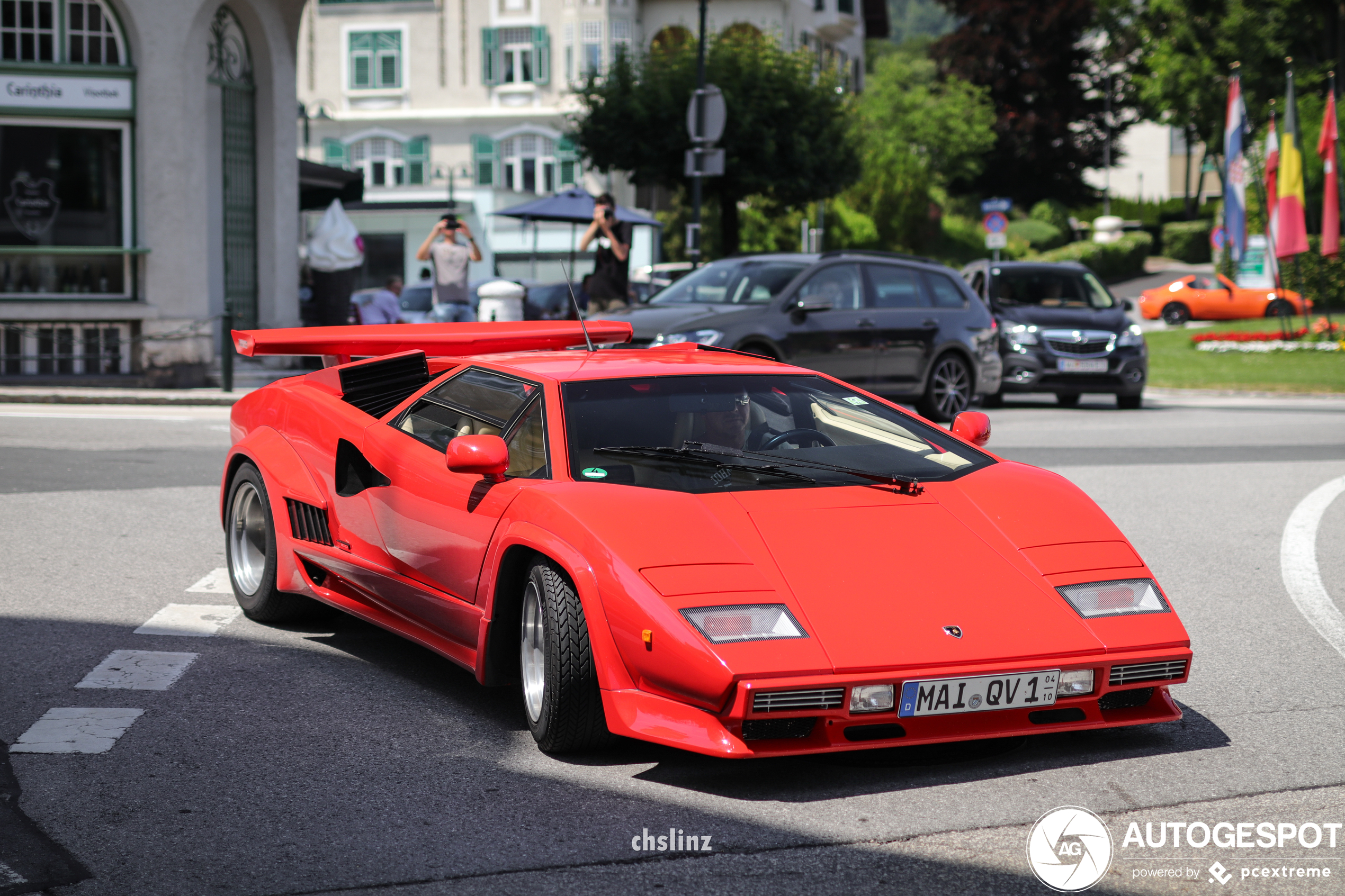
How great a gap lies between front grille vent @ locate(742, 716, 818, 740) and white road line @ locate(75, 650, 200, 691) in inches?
91.1

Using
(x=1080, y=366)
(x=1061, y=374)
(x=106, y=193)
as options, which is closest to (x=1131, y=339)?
(x=1080, y=366)

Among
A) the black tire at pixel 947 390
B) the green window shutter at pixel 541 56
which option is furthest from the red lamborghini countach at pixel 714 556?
the green window shutter at pixel 541 56

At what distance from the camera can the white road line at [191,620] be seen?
6.29 m

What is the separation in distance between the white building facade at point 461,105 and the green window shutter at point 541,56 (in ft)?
0.13

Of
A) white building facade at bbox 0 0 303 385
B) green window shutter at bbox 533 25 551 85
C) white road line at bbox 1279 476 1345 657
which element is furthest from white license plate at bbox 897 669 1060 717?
green window shutter at bbox 533 25 551 85

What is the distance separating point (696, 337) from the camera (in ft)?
45.8

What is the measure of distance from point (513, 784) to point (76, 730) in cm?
150

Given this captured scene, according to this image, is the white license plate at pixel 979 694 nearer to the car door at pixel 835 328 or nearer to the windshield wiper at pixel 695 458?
the windshield wiper at pixel 695 458

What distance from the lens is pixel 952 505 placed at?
4949mm

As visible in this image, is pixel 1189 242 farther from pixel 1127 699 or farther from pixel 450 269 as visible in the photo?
pixel 1127 699

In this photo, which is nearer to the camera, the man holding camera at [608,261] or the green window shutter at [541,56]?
the man holding camera at [608,261]

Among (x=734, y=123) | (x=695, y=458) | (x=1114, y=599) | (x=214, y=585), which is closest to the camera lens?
(x=1114, y=599)

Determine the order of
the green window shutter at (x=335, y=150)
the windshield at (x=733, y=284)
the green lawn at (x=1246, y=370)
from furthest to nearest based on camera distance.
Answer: the green window shutter at (x=335, y=150), the green lawn at (x=1246, y=370), the windshield at (x=733, y=284)

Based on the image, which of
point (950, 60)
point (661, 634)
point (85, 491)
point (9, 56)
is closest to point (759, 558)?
point (661, 634)
